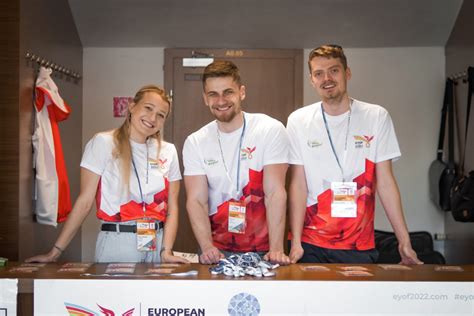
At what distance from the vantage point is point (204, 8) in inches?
199

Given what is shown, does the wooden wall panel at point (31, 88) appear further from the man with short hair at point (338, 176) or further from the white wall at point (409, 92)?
the white wall at point (409, 92)

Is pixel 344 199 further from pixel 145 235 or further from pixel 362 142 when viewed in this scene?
pixel 145 235

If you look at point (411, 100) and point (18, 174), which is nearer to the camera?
point (18, 174)

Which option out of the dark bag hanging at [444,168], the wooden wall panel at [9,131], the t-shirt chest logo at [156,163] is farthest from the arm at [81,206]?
the dark bag hanging at [444,168]

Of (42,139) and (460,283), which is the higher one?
(42,139)

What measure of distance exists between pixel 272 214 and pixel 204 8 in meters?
2.55

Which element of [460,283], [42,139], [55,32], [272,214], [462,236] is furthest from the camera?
[462,236]

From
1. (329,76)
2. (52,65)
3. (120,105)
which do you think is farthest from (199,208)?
(120,105)

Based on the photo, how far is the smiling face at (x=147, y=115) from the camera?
3.04 m

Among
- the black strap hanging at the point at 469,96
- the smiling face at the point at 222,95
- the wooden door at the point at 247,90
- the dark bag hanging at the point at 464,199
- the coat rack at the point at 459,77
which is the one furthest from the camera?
the wooden door at the point at 247,90

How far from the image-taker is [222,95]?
2.91 m

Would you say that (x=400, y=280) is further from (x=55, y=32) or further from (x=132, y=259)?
(x=55, y=32)

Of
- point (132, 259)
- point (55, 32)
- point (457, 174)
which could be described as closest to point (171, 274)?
point (132, 259)

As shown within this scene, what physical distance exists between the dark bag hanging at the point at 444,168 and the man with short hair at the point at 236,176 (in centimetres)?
255
